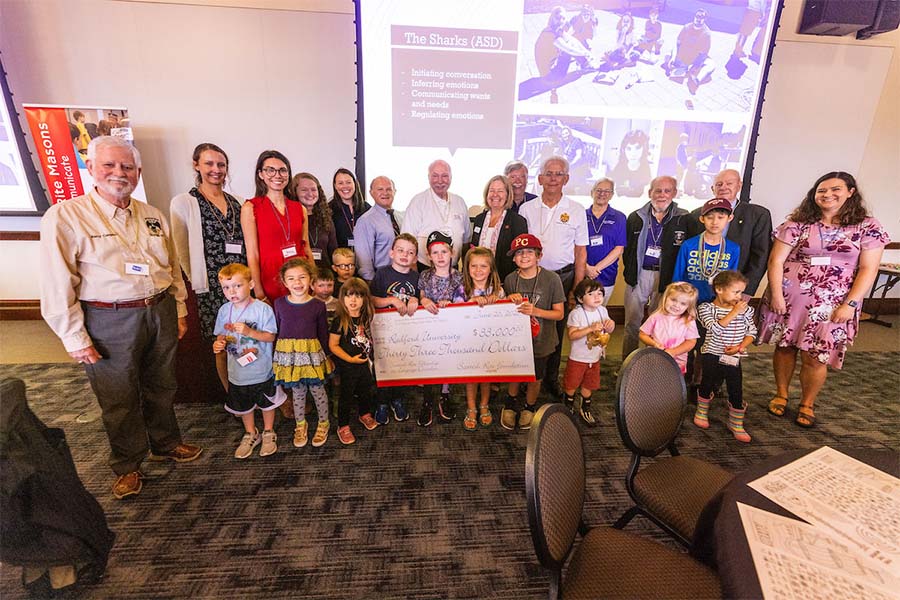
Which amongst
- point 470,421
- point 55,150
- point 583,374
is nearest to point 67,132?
point 55,150

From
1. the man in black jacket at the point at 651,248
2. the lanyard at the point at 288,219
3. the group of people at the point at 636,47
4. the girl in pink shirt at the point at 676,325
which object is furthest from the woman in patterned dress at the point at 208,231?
the group of people at the point at 636,47

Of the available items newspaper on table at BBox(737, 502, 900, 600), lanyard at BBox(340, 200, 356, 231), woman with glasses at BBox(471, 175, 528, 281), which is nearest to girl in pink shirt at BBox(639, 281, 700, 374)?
woman with glasses at BBox(471, 175, 528, 281)

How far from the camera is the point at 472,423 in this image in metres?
2.73

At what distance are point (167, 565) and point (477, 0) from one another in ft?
15.8

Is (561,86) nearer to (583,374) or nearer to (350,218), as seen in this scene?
(350,218)

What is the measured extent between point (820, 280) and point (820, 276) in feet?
0.09

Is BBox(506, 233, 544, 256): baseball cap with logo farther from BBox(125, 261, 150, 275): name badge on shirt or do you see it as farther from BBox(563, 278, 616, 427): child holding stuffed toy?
BBox(125, 261, 150, 275): name badge on shirt

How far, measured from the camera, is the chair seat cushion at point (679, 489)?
144 cm

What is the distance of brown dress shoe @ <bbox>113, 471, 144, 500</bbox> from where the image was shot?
2.06 metres

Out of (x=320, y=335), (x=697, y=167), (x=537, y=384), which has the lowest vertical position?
(x=537, y=384)

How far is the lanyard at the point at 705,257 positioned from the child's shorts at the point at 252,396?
9.95 feet

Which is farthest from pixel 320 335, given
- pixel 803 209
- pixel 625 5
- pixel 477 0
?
pixel 625 5

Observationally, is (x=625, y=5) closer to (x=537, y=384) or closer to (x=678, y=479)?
(x=537, y=384)

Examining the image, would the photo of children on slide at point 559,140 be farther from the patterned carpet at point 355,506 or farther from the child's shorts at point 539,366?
the patterned carpet at point 355,506
